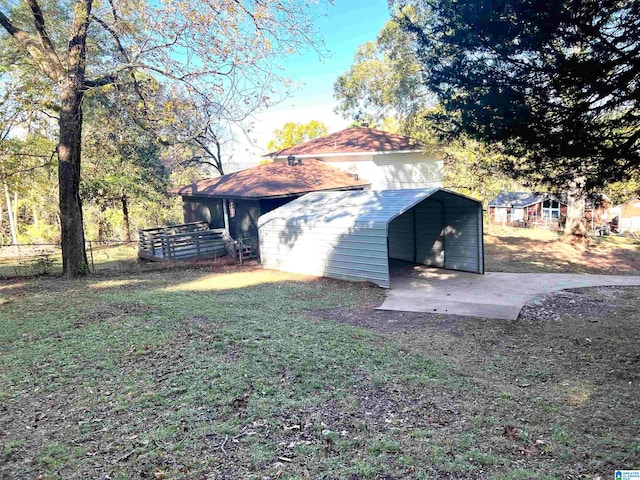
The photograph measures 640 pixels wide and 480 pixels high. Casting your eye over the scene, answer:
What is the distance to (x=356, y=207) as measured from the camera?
480 inches

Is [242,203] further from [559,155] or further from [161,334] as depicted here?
[559,155]

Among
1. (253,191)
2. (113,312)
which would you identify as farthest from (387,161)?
(113,312)

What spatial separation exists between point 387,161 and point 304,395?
17883mm

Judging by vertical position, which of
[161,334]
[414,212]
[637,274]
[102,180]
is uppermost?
[102,180]

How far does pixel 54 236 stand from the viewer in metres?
25.3

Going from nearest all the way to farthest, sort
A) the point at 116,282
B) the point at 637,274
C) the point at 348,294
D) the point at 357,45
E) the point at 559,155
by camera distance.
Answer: the point at 559,155, the point at 348,294, the point at 116,282, the point at 637,274, the point at 357,45

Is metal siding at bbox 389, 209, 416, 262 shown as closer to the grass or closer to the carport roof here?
the carport roof

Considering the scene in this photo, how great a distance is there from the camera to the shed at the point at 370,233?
10.9 meters

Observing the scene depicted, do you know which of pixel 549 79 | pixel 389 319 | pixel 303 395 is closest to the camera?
pixel 303 395

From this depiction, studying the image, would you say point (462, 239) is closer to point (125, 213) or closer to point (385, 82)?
point (385, 82)

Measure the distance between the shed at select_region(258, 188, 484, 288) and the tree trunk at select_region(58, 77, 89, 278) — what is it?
5.94 m

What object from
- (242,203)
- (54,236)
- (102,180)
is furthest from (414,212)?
(54,236)

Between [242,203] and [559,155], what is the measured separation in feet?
43.0

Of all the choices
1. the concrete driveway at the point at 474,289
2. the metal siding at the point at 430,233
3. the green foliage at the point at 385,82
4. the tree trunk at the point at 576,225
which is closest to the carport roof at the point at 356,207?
the metal siding at the point at 430,233
